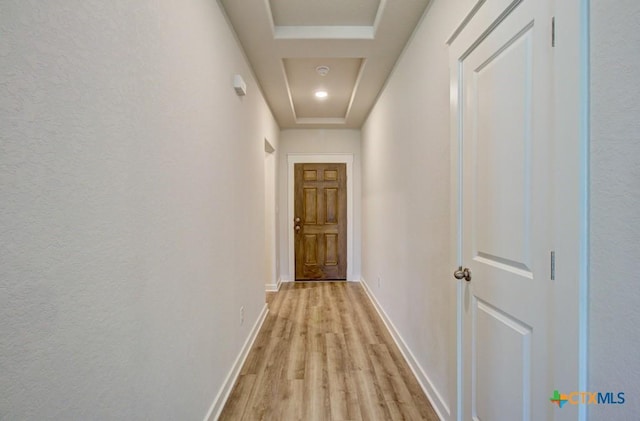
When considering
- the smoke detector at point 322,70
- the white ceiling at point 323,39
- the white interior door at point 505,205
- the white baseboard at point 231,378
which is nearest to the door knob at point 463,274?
the white interior door at point 505,205

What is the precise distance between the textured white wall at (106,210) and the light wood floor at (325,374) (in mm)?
471

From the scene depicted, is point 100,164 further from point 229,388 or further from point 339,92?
point 339,92

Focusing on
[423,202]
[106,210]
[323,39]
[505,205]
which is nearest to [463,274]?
[505,205]

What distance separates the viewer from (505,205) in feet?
3.76

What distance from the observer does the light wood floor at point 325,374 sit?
180cm

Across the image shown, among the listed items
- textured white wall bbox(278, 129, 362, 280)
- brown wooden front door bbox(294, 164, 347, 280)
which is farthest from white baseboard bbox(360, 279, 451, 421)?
textured white wall bbox(278, 129, 362, 280)

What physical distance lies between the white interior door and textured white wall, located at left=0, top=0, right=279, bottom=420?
4.12 feet

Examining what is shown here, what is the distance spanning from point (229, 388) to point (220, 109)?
1738 millimetres

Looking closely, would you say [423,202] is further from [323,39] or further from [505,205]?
[323,39]

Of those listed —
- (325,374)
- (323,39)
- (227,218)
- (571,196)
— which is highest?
(323,39)

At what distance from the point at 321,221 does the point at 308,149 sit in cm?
116

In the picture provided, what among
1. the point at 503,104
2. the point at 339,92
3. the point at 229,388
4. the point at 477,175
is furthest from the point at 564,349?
the point at 339,92

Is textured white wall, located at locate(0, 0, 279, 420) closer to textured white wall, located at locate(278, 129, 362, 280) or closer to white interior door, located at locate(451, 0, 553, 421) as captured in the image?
white interior door, located at locate(451, 0, 553, 421)

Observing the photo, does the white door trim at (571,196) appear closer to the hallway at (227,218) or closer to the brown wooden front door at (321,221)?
the hallway at (227,218)
